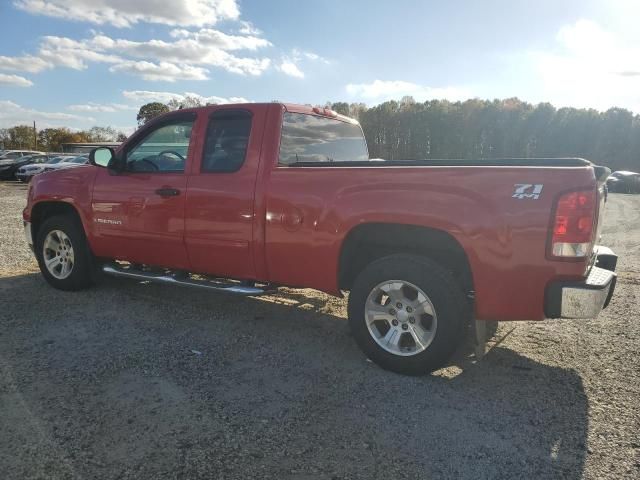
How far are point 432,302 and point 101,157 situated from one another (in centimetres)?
372

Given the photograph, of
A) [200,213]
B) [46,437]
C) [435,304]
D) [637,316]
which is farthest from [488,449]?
[637,316]

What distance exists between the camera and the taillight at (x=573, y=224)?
2.91 meters

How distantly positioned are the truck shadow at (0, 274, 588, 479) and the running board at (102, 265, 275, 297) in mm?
381

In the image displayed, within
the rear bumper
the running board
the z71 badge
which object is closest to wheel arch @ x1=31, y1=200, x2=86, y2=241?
the running board

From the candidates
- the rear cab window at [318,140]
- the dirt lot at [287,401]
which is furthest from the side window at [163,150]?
the dirt lot at [287,401]

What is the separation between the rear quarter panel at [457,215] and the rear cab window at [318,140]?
427mm

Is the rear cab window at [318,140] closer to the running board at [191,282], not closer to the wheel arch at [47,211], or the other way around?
the running board at [191,282]

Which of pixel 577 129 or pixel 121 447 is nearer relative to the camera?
pixel 121 447

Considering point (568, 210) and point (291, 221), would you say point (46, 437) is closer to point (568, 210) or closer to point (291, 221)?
point (291, 221)

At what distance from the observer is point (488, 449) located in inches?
107

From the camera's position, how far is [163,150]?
482 centimetres

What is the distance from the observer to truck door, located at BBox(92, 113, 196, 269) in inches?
180

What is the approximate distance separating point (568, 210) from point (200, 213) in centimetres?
289

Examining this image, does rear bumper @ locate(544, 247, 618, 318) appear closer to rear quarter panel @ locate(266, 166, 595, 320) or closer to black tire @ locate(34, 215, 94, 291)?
rear quarter panel @ locate(266, 166, 595, 320)
